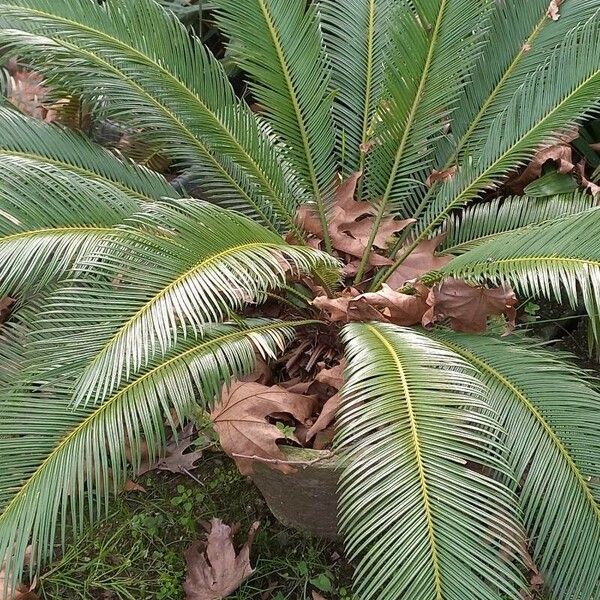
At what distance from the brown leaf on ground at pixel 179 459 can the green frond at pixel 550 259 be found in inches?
39.3

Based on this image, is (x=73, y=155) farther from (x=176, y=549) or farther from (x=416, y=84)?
(x=176, y=549)

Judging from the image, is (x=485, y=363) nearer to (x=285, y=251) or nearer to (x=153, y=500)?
(x=285, y=251)

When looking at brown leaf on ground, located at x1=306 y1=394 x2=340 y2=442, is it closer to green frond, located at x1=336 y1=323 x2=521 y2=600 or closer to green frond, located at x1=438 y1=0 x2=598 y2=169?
green frond, located at x1=336 y1=323 x2=521 y2=600

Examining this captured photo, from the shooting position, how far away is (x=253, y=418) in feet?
4.58

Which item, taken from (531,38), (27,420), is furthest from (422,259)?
(27,420)

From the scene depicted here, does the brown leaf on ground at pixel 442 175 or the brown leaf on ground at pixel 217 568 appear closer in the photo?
the brown leaf on ground at pixel 217 568

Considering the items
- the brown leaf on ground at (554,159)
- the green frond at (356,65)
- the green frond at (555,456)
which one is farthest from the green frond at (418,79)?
the green frond at (555,456)

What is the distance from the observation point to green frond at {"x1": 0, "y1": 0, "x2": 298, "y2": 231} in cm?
162

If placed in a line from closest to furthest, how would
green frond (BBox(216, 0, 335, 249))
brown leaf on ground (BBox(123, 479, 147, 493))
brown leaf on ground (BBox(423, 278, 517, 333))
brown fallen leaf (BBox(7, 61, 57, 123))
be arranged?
1. brown leaf on ground (BBox(423, 278, 517, 333))
2. green frond (BBox(216, 0, 335, 249))
3. brown leaf on ground (BBox(123, 479, 147, 493))
4. brown fallen leaf (BBox(7, 61, 57, 123))

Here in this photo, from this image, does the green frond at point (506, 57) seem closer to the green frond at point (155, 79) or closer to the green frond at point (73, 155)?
the green frond at point (155, 79)

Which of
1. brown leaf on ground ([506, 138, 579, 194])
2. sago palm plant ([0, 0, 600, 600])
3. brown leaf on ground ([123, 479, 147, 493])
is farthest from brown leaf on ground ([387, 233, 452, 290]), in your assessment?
brown leaf on ground ([123, 479, 147, 493])

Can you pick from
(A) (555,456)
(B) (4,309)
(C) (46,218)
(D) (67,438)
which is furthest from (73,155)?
(A) (555,456)

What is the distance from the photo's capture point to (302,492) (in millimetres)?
1531

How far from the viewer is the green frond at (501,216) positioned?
1.76 meters
